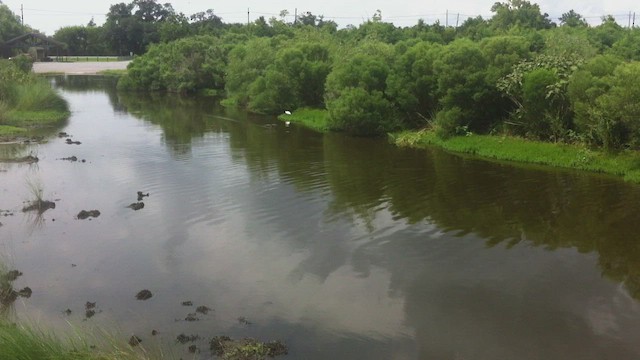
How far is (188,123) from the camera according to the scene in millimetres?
47938

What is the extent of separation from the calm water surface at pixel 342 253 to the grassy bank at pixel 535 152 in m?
1.10

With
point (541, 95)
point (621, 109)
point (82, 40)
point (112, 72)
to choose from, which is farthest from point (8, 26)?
point (621, 109)

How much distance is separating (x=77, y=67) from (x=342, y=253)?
304ft

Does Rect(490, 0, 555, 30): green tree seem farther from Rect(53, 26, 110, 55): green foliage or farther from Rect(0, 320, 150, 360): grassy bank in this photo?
Rect(53, 26, 110, 55): green foliage

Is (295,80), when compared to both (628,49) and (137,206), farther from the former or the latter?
(137,206)

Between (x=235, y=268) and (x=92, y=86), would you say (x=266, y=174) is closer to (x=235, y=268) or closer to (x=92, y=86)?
(x=235, y=268)

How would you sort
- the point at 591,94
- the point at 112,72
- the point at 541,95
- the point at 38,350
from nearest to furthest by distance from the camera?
1. the point at 38,350
2. the point at 591,94
3. the point at 541,95
4. the point at 112,72

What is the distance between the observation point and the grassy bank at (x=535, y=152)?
89.4ft

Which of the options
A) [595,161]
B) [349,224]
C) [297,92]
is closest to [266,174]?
[349,224]

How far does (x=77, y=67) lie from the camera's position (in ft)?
327

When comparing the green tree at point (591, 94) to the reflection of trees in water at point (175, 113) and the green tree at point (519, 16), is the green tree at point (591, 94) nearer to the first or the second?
the reflection of trees in water at point (175, 113)

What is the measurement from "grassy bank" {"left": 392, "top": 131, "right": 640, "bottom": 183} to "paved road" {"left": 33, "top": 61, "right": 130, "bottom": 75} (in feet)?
243

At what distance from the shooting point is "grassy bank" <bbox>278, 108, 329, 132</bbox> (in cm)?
4303

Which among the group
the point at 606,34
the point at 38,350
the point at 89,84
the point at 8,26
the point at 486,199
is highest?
the point at 8,26
